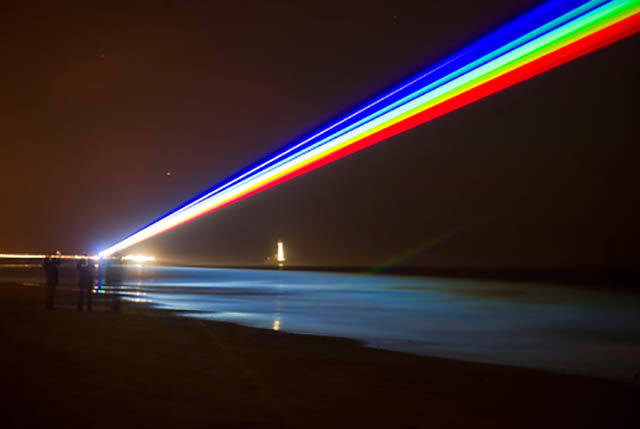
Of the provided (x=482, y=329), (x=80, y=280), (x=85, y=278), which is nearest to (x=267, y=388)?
(x=482, y=329)

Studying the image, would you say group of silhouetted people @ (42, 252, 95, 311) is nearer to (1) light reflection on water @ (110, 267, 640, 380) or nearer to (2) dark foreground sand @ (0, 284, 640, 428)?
(1) light reflection on water @ (110, 267, 640, 380)

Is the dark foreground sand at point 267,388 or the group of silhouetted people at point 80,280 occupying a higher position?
the group of silhouetted people at point 80,280

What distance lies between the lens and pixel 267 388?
22.7ft

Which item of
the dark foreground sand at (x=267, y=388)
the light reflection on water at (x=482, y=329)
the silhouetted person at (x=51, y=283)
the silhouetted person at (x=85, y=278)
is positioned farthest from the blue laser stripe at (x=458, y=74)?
the silhouetted person at (x=51, y=283)

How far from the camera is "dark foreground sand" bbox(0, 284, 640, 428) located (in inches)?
223

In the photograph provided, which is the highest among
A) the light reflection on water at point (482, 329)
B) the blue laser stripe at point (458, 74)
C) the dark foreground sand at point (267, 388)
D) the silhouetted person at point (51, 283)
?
the blue laser stripe at point (458, 74)

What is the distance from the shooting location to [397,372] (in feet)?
27.8

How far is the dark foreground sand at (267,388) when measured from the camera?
5672 millimetres

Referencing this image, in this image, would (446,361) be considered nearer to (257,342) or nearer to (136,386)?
(257,342)

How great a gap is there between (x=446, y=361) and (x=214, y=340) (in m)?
4.23

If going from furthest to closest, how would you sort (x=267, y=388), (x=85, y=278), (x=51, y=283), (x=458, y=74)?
1. (x=85, y=278)
2. (x=51, y=283)
3. (x=458, y=74)
4. (x=267, y=388)

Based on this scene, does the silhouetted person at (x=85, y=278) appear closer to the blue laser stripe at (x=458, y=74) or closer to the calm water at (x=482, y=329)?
the calm water at (x=482, y=329)

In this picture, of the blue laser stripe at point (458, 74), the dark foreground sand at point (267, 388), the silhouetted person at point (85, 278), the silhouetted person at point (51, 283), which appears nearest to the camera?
the dark foreground sand at point (267, 388)

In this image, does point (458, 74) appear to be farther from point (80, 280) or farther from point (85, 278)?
point (80, 280)
